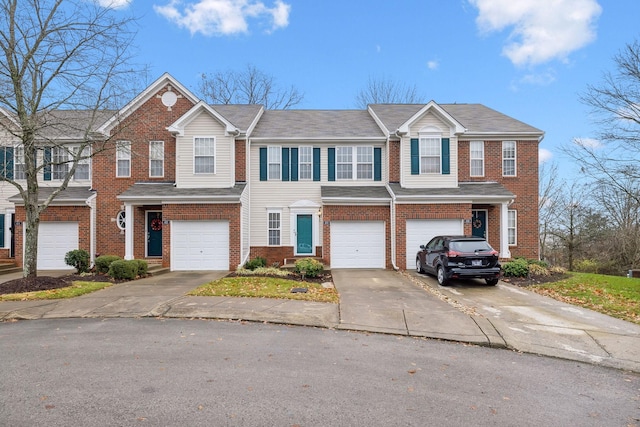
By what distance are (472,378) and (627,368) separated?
2708mm

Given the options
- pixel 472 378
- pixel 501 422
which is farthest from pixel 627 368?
pixel 501 422

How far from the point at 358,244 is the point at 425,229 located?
9.74ft

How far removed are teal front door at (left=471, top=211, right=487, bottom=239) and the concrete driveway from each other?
6.89 meters

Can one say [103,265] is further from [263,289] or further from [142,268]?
[263,289]

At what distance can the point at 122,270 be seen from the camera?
43.9 ft

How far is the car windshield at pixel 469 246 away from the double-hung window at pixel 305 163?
8.02 metres

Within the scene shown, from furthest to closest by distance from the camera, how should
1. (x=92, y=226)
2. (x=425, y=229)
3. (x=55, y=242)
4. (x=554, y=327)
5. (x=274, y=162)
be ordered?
(x=274, y=162) < (x=92, y=226) < (x=55, y=242) < (x=425, y=229) < (x=554, y=327)

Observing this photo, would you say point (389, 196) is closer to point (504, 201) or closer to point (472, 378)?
point (504, 201)

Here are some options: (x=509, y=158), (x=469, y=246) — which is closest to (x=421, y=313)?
(x=469, y=246)

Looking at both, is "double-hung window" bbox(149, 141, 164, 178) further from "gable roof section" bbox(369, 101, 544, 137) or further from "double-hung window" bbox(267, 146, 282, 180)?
"gable roof section" bbox(369, 101, 544, 137)

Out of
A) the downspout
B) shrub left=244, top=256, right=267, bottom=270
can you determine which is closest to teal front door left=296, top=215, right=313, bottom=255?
shrub left=244, top=256, right=267, bottom=270

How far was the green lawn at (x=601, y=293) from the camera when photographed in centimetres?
981

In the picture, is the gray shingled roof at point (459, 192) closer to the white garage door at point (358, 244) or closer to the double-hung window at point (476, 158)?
the double-hung window at point (476, 158)

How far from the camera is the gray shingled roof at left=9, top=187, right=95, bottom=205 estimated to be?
16953mm
